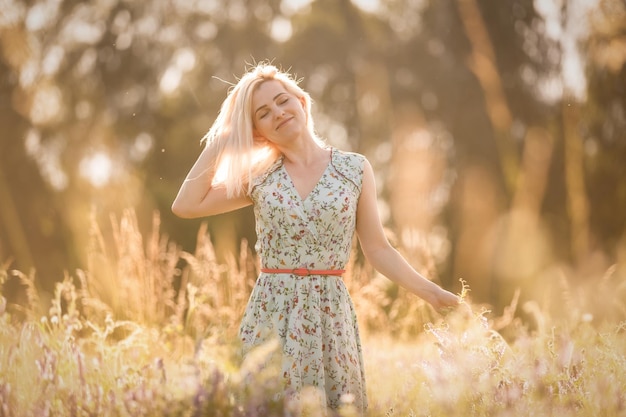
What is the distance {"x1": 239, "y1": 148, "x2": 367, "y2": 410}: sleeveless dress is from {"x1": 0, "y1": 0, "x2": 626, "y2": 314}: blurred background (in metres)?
3.78

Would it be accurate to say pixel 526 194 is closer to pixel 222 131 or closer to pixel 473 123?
pixel 473 123

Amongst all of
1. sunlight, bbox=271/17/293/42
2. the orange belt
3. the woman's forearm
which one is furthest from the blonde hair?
sunlight, bbox=271/17/293/42

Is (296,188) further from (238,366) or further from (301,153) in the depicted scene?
(238,366)

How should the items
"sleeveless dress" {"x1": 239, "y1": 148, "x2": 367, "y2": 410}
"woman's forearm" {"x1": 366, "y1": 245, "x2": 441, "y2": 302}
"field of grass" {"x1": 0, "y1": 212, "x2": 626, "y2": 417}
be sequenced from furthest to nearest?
"woman's forearm" {"x1": 366, "y1": 245, "x2": 441, "y2": 302} < "sleeveless dress" {"x1": 239, "y1": 148, "x2": 367, "y2": 410} < "field of grass" {"x1": 0, "y1": 212, "x2": 626, "y2": 417}

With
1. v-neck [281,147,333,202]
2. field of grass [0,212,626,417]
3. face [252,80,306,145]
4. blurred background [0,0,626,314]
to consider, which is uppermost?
blurred background [0,0,626,314]

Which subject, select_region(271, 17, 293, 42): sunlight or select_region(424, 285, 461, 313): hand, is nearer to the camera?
select_region(424, 285, 461, 313): hand

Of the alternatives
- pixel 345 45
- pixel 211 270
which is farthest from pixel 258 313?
pixel 345 45

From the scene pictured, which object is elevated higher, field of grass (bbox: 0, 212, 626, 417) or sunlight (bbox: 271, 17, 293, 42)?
sunlight (bbox: 271, 17, 293, 42)

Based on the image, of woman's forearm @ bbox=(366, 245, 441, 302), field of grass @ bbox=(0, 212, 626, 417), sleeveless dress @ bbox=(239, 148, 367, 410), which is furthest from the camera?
woman's forearm @ bbox=(366, 245, 441, 302)

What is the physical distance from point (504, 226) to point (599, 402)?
15.2 ft

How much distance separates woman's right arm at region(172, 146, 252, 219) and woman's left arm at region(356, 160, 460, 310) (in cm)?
44

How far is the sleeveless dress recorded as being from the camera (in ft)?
8.29

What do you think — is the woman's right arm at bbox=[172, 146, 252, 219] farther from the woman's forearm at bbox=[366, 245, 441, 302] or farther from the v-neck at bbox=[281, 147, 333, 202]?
the woman's forearm at bbox=[366, 245, 441, 302]

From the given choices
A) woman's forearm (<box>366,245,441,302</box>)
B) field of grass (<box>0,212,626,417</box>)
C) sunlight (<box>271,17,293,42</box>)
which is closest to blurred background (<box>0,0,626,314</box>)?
sunlight (<box>271,17,293,42</box>)
